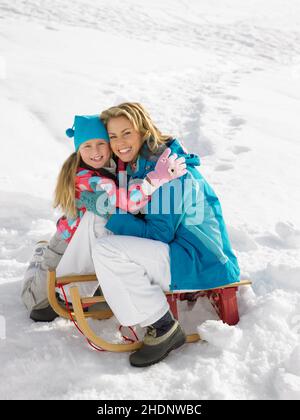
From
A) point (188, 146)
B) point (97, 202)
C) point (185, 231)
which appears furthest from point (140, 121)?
point (188, 146)

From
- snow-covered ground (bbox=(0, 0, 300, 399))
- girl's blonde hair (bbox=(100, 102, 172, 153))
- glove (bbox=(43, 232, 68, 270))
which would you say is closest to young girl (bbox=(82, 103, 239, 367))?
girl's blonde hair (bbox=(100, 102, 172, 153))

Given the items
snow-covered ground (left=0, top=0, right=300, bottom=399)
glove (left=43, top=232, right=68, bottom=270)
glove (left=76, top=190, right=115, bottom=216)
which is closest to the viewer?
snow-covered ground (left=0, top=0, right=300, bottom=399)

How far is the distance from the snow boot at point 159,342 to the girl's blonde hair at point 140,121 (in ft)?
2.87

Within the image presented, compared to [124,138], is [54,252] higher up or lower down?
lower down

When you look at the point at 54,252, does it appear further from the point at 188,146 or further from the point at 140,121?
the point at 188,146

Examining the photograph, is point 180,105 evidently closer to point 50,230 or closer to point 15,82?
point 15,82

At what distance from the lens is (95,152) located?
2.80m

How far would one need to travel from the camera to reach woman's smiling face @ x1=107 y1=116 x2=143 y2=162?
273 cm

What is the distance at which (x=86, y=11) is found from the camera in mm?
14875

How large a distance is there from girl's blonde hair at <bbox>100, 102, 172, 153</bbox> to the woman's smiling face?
Answer: 1.0 inches

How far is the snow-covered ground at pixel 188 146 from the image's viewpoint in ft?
7.55

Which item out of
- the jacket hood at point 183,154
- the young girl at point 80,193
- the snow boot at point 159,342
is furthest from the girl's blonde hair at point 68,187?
the snow boot at point 159,342

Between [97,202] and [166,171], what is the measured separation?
403 mm

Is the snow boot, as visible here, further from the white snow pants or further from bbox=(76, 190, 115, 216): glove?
bbox=(76, 190, 115, 216): glove
